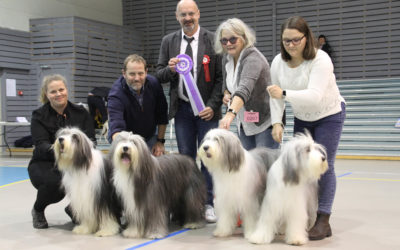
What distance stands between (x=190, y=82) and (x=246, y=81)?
61 cm

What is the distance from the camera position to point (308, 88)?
3178mm

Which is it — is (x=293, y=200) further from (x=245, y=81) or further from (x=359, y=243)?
(x=245, y=81)

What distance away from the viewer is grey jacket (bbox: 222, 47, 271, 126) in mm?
3465

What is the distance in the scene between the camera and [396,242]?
3.22m

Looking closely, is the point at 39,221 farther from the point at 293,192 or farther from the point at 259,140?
the point at 293,192

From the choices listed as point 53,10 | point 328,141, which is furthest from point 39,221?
point 53,10

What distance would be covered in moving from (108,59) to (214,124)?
970 cm

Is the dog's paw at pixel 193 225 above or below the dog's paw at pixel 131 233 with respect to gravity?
below

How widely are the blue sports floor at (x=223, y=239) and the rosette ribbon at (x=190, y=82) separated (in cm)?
103

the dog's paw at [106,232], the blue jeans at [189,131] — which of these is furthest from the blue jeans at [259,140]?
the dog's paw at [106,232]

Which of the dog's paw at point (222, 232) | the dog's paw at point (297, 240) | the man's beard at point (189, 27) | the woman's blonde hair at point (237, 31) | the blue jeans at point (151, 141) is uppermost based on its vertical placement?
the man's beard at point (189, 27)

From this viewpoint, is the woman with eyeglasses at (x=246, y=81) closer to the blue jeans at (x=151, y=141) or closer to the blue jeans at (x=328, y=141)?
the blue jeans at (x=328, y=141)

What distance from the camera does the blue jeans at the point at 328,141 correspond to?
10.9ft

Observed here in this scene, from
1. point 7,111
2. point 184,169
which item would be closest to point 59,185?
point 184,169
